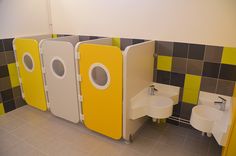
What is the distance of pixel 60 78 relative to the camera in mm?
2119

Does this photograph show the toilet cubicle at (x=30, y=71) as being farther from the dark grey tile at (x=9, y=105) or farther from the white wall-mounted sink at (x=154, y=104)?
the white wall-mounted sink at (x=154, y=104)

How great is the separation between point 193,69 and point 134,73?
718 mm

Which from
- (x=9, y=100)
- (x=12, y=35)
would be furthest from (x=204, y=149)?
(x=12, y=35)

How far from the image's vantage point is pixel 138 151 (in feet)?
5.99

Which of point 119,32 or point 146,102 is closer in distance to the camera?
point 146,102

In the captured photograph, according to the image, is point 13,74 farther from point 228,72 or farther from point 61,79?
point 228,72

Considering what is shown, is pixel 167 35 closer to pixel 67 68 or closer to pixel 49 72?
pixel 67 68

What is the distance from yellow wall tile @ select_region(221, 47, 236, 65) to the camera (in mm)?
1768

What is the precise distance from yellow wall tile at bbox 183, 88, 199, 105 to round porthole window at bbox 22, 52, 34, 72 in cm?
200

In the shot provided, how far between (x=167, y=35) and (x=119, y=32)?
64cm

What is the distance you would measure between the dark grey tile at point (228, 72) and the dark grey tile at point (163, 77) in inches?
22.5

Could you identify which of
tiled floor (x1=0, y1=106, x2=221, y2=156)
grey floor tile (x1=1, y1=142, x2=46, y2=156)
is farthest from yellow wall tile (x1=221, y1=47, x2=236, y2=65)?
grey floor tile (x1=1, y1=142, x2=46, y2=156)

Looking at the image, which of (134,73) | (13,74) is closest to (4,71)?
(13,74)

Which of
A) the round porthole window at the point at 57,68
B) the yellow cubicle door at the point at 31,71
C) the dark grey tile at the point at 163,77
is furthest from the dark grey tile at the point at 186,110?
the yellow cubicle door at the point at 31,71
